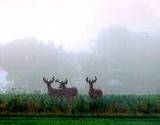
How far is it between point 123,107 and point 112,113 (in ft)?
4.81

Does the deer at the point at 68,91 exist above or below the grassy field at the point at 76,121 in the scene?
above

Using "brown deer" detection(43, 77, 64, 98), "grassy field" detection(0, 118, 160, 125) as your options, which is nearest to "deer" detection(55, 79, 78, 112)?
"brown deer" detection(43, 77, 64, 98)

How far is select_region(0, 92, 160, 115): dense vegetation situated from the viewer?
33.5m

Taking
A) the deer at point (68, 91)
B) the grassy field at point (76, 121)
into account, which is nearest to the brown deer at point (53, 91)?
the deer at point (68, 91)

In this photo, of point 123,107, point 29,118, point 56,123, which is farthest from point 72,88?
point 56,123

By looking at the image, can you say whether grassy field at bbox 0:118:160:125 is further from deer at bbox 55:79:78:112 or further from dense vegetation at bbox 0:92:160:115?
deer at bbox 55:79:78:112

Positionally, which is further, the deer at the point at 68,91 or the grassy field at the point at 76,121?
the deer at the point at 68,91

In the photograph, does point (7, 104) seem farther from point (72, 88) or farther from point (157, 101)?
point (157, 101)

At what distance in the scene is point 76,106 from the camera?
110ft

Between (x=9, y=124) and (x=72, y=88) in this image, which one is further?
(x=72, y=88)

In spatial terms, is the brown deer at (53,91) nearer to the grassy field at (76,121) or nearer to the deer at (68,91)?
the deer at (68,91)

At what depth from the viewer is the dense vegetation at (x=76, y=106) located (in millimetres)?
33450

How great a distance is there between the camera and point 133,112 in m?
33.5

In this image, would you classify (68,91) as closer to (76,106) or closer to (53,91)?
(53,91)
